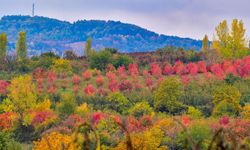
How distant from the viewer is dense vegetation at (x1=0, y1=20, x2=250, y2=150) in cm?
5072

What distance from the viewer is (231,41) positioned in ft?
314

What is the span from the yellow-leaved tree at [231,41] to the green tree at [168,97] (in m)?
29.0

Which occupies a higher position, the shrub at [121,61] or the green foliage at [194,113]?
the shrub at [121,61]

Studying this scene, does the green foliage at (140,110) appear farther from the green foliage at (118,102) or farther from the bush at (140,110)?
the green foliage at (118,102)

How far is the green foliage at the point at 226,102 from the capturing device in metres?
61.8

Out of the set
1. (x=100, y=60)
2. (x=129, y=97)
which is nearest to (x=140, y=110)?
(x=129, y=97)

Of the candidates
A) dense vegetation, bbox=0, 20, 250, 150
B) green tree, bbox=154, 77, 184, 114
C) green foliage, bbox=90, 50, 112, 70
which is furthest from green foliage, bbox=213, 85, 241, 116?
green foliage, bbox=90, 50, 112, 70

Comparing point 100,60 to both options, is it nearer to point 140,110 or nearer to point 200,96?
point 200,96

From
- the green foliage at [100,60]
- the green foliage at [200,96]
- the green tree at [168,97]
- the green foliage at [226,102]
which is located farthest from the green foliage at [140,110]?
the green foliage at [100,60]

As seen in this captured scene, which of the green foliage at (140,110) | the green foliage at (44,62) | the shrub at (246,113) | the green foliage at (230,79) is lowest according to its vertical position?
the green foliage at (140,110)

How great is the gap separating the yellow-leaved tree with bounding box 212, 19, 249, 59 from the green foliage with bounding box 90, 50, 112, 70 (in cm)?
2059

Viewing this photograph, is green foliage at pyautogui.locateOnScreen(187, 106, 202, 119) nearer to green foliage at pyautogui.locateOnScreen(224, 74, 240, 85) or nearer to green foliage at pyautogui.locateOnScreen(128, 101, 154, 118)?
green foliage at pyautogui.locateOnScreen(128, 101, 154, 118)

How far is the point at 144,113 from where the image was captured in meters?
61.9

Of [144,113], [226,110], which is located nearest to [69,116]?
[144,113]
